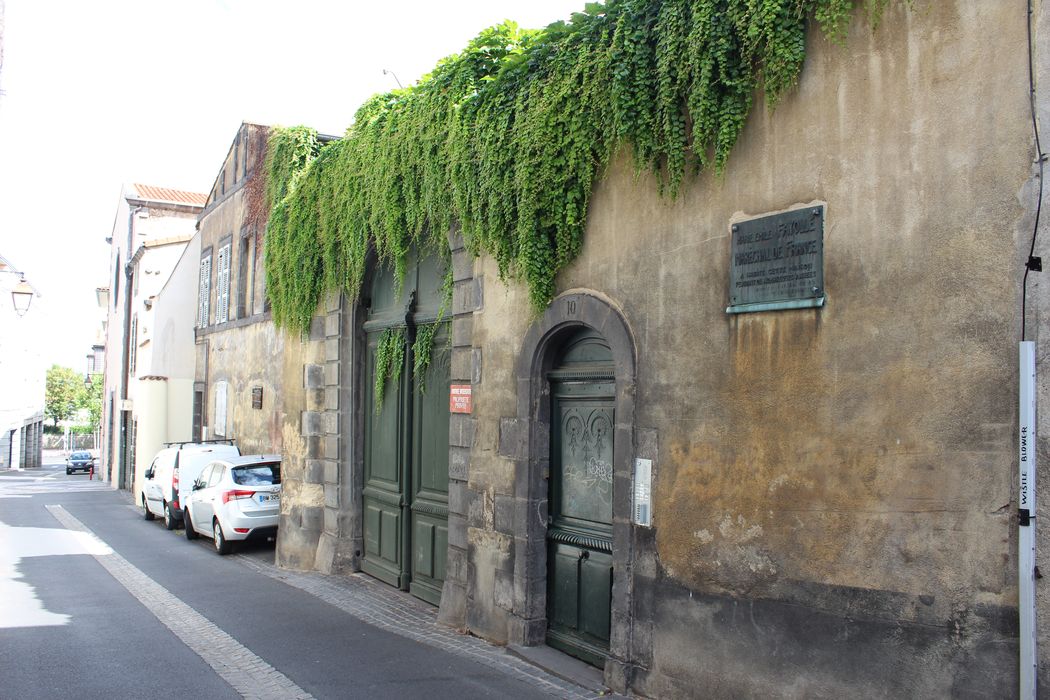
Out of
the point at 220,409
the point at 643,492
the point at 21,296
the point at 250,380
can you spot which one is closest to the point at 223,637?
the point at 643,492

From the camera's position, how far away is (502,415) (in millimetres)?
8344

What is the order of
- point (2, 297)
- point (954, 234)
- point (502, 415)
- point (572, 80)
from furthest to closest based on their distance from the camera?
point (2, 297) → point (502, 415) → point (572, 80) → point (954, 234)

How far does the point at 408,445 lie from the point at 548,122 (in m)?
4.82

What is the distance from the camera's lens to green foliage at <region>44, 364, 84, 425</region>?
90000mm

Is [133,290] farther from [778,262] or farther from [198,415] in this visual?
[778,262]

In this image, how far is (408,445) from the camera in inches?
425

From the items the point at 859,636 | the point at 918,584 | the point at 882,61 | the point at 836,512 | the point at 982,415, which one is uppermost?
the point at 882,61

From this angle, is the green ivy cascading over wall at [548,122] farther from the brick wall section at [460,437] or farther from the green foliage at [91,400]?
the green foliage at [91,400]

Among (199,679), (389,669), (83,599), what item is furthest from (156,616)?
(389,669)

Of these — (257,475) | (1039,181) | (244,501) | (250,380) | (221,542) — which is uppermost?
(1039,181)

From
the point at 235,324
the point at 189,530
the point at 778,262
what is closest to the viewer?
the point at 778,262

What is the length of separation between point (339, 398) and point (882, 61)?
864cm

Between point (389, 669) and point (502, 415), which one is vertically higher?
point (502, 415)

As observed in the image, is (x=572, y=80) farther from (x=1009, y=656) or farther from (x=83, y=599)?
(x=83, y=599)
